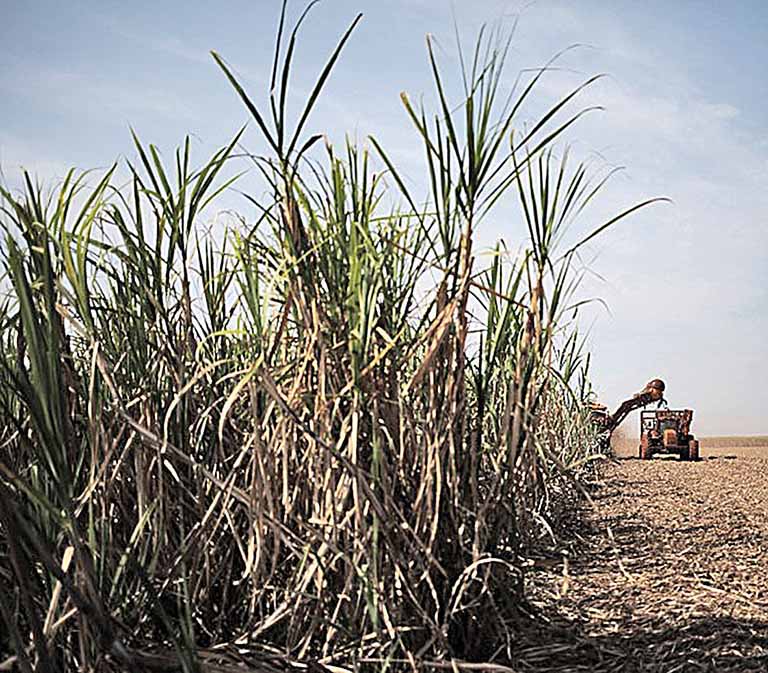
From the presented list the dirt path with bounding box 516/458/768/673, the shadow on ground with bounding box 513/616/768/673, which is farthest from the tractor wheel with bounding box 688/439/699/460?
the shadow on ground with bounding box 513/616/768/673

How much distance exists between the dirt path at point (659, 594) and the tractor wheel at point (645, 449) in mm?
7081

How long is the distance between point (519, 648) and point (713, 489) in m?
5.01

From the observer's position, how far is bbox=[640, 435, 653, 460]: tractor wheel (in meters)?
12.4

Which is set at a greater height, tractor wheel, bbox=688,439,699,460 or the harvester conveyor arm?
the harvester conveyor arm

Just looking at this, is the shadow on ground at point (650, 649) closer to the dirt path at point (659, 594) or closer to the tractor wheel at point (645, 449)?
the dirt path at point (659, 594)

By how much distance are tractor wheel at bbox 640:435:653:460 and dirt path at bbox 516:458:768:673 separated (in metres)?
7.08

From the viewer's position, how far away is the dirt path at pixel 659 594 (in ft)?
7.09

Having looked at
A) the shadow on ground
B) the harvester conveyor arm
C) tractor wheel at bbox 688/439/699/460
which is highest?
the harvester conveyor arm

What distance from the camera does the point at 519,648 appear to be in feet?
6.86

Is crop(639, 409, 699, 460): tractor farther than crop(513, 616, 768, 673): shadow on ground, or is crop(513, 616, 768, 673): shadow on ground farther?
crop(639, 409, 699, 460): tractor

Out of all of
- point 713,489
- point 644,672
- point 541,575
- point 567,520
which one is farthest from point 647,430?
point 644,672

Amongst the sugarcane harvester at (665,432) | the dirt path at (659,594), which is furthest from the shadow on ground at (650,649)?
the sugarcane harvester at (665,432)

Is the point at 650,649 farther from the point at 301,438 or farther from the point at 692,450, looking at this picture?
the point at 692,450

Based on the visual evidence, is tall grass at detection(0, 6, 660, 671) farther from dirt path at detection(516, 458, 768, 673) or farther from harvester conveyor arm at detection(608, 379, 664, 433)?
harvester conveyor arm at detection(608, 379, 664, 433)
